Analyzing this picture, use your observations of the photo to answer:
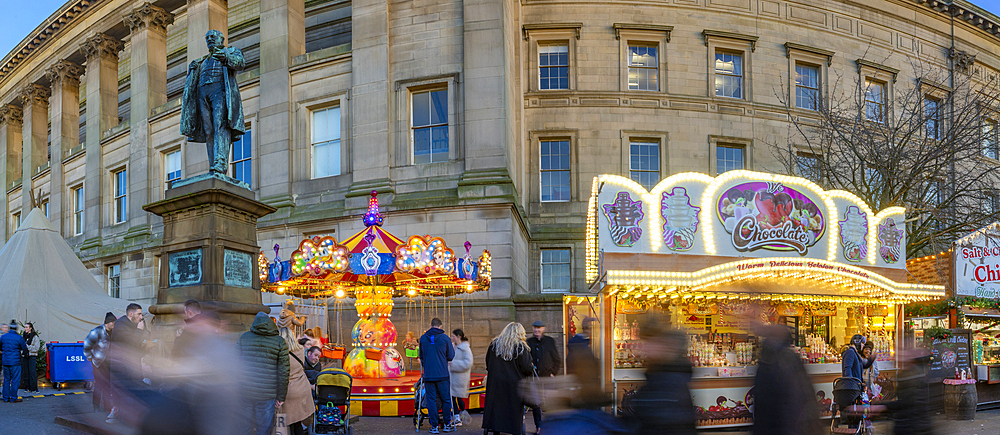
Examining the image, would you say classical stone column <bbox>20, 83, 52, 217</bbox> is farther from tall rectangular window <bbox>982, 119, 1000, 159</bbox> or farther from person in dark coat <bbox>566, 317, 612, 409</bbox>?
tall rectangular window <bbox>982, 119, 1000, 159</bbox>

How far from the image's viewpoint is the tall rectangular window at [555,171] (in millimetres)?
25531

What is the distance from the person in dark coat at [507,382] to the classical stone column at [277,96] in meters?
13.8

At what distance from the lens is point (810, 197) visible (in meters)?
13.3

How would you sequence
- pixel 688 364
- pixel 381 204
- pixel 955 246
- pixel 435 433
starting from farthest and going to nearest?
pixel 381 204 < pixel 955 246 < pixel 435 433 < pixel 688 364

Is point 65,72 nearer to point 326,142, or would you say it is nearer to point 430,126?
point 326,142

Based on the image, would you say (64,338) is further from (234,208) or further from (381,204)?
(234,208)

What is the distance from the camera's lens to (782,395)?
609 cm

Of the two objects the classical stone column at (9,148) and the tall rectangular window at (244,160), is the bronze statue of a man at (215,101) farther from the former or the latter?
the classical stone column at (9,148)

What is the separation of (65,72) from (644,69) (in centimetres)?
2722

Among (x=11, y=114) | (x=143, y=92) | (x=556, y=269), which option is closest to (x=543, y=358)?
(x=556, y=269)

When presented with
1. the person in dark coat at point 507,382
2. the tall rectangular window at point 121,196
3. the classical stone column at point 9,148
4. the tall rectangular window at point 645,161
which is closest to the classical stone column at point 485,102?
the tall rectangular window at point 645,161

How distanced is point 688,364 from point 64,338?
1887 centimetres

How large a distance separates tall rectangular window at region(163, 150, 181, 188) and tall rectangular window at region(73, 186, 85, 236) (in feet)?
26.9

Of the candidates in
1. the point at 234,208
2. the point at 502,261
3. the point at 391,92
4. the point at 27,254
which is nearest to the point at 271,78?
the point at 391,92
